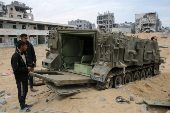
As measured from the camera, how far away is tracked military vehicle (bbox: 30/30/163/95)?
595 cm

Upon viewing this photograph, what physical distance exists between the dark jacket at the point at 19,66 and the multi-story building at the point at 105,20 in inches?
2167

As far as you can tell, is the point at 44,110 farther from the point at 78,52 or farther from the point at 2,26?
the point at 2,26

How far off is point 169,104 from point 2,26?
28.0 metres

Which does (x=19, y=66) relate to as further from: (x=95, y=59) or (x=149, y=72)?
(x=149, y=72)

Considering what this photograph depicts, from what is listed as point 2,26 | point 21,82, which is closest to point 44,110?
point 21,82

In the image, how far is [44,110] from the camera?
15.6 ft

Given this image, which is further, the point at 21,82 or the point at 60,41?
the point at 60,41

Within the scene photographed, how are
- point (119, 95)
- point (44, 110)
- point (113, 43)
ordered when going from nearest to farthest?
point (44, 110) < point (119, 95) < point (113, 43)

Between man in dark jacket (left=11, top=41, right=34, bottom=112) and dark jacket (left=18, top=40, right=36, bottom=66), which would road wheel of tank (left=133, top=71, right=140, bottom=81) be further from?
man in dark jacket (left=11, top=41, right=34, bottom=112)

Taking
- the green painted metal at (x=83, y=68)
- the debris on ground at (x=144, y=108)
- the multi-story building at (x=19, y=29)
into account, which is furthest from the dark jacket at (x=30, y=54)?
the multi-story building at (x=19, y=29)

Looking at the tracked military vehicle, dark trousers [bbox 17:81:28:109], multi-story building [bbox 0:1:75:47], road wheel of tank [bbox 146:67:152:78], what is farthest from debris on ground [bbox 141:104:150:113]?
multi-story building [bbox 0:1:75:47]

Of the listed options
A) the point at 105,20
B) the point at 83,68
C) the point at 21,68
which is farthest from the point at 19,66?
the point at 105,20

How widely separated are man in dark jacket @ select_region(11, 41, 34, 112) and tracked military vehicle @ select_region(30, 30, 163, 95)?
86 centimetres

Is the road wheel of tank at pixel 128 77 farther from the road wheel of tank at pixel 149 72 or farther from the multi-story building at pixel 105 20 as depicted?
the multi-story building at pixel 105 20
